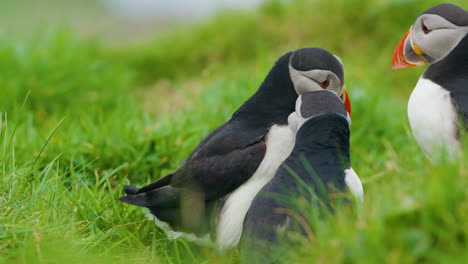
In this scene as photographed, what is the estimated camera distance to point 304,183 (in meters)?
3.20

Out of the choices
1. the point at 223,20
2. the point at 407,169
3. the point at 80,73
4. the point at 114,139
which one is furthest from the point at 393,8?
the point at 407,169

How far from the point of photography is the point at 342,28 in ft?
26.9

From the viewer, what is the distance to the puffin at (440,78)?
369 centimetres

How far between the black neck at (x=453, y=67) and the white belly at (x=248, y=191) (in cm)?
102

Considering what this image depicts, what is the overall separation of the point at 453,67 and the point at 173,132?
236cm

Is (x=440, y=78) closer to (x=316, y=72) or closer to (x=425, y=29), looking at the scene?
(x=425, y=29)

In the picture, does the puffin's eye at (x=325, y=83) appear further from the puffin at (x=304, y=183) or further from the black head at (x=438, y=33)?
the black head at (x=438, y=33)

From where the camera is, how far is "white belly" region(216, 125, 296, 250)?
12.1 ft

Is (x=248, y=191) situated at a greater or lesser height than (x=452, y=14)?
lesser

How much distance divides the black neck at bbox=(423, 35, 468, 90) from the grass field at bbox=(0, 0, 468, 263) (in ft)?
Answer: 2.06

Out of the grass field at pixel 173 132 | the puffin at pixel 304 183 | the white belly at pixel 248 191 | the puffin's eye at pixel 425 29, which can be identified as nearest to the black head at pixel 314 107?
the puffin at pixel 304 183

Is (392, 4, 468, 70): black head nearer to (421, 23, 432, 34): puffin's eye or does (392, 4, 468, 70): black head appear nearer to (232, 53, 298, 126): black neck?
(421, 23, 432, 34): puffin's eye

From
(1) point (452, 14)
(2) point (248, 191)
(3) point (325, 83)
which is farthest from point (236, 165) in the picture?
(1) point (452, 14)

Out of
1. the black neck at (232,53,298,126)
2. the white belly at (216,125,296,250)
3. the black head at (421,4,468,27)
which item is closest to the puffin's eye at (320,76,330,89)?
the black neck at (232,53,298,126)
